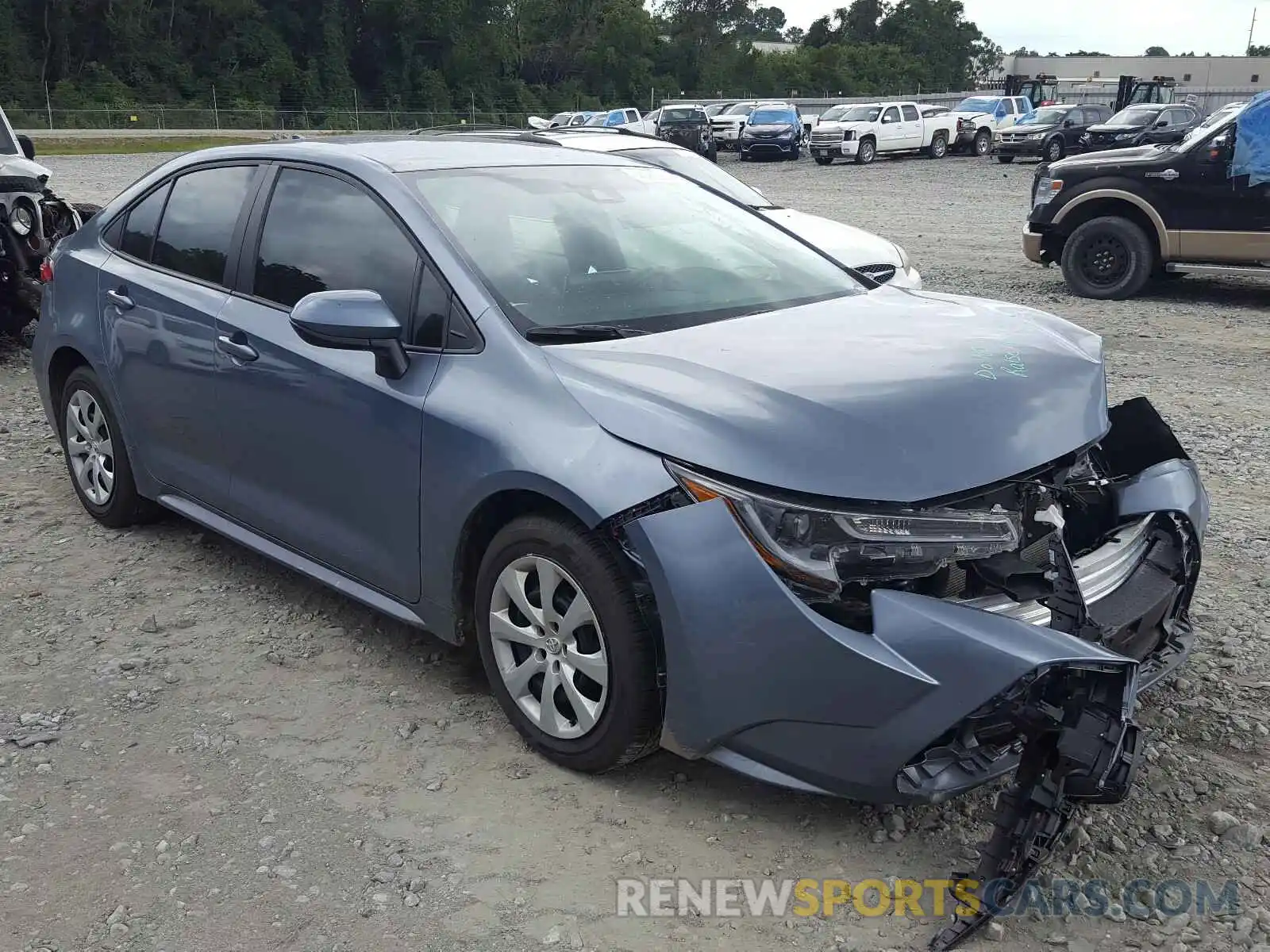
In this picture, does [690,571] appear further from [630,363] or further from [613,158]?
[613,158]

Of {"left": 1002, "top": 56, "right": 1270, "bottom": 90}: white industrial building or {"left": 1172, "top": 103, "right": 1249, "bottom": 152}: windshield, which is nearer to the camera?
{"left": 1172, "top": 103, "right": 1249, "bottom": 152}: windshield

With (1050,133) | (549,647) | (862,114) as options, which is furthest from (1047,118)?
(549,647)

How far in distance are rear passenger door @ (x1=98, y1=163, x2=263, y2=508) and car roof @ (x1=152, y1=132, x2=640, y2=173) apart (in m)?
0.12

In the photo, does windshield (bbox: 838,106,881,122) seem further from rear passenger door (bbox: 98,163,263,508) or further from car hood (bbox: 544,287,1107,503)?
car hood (bbox: 544,287,1107,503)

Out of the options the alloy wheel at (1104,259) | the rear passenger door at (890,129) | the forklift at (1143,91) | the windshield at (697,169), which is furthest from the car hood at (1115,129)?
the windshield at (697,169)

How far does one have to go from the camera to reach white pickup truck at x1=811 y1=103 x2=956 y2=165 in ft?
111

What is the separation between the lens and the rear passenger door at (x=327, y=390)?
3.61 metres

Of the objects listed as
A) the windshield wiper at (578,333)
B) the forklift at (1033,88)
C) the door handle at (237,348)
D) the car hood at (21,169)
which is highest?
the forklift at (1033,88)

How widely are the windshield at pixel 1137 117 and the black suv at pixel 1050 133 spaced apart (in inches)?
86.7

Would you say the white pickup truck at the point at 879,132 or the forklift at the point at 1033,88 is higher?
the forklift at the point at 1033,88

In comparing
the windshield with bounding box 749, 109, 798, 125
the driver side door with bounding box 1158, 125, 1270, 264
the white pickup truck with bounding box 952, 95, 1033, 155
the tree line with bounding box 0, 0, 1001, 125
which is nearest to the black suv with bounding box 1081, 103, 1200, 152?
the white pickup truck with bounding box 952, 95, 1033, 155

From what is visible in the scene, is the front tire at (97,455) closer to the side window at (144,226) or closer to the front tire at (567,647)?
the side window at (144,226)

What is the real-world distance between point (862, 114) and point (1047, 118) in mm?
5265

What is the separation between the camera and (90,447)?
5.28 meters
